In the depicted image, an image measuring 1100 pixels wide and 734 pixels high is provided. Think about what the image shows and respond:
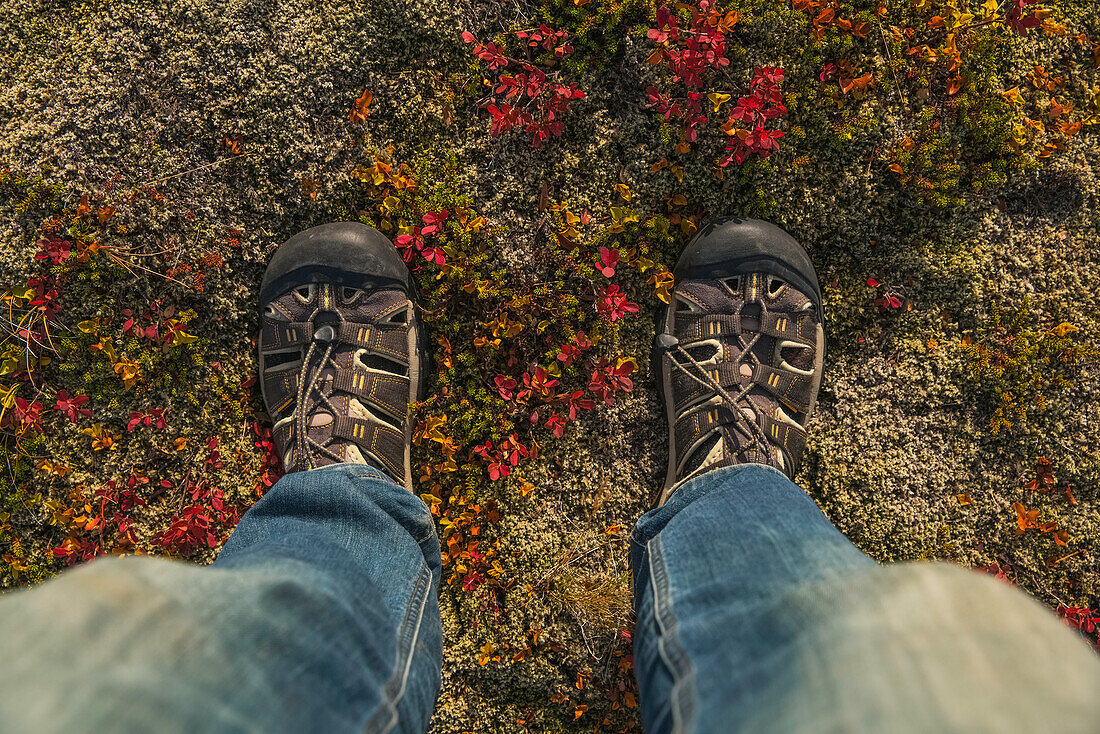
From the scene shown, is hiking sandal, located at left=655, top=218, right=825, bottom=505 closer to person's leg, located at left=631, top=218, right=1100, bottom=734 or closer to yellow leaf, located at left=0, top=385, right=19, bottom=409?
person's leg, located at left=631, top=218, right=1100, bottom=734

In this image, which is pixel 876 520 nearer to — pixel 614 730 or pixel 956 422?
pixel 956 422

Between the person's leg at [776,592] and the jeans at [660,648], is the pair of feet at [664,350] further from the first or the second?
the jeans at [660,648]

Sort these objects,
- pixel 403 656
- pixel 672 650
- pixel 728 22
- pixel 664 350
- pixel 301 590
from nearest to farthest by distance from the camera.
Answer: pixel 301 590 → pixel 672 650 → pixel 403 656 → pixel 728 22 → pixel 664 350

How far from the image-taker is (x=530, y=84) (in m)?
3.21

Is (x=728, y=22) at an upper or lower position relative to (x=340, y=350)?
upper

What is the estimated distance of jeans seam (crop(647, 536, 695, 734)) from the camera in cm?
168

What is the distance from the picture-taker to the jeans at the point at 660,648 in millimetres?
1228

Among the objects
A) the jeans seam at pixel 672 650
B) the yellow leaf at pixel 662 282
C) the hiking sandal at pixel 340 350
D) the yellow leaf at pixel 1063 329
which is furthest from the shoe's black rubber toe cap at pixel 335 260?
the yellow leaf at pixel 1063 329

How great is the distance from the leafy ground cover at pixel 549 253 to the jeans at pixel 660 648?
4.51ft

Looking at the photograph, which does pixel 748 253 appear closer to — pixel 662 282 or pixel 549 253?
pixel 662 282

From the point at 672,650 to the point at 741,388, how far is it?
6.19ft

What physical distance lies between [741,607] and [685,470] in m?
1.61

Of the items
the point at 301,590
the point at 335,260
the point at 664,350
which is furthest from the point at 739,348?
the point at 301,590

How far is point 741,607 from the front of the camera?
1.75 metres
